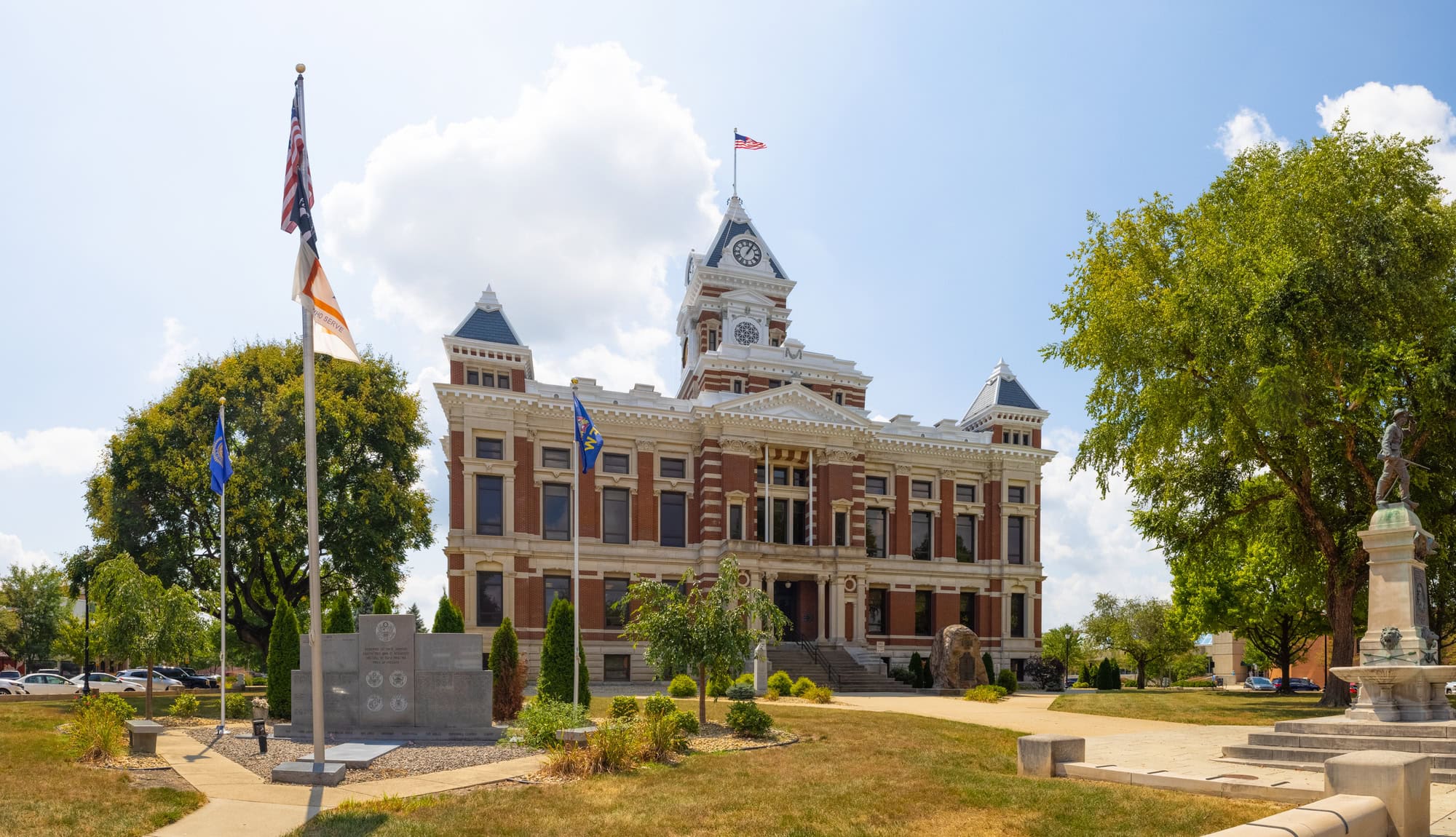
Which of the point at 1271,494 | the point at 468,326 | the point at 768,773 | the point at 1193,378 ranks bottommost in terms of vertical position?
the point at 768,773

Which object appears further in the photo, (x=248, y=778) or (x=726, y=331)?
(x=726, y=331)

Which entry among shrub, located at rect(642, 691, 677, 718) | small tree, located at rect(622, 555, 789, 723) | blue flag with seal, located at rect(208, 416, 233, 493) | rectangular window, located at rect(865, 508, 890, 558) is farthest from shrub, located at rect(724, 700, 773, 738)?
rectangular window, located at rect(865, 508, 890, 558)

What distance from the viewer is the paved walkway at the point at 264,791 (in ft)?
35.8

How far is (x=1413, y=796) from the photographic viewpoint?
9562mm

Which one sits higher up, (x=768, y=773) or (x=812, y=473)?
(x=812, y=473)

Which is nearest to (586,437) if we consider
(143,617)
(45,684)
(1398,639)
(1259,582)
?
(143,617)

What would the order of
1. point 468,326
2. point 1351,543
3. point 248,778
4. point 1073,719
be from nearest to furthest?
point 248,778
point 1073,719
point 1351,543
point 468,326

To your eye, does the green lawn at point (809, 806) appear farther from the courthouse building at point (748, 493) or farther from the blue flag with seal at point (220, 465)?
the courthouse building at point (748, 493)

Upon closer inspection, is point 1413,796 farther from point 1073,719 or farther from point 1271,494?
point 1271,494

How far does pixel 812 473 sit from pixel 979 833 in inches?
1505

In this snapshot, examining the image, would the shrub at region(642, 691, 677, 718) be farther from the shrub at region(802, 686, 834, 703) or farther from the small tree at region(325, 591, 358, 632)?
the shrub at region(802, 686, 834, 703)

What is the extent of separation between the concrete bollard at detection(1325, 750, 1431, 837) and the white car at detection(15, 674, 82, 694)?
50.7 m

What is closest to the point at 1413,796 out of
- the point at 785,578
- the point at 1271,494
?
the point at 1271,494

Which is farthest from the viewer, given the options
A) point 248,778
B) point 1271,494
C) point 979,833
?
point 1271,494
